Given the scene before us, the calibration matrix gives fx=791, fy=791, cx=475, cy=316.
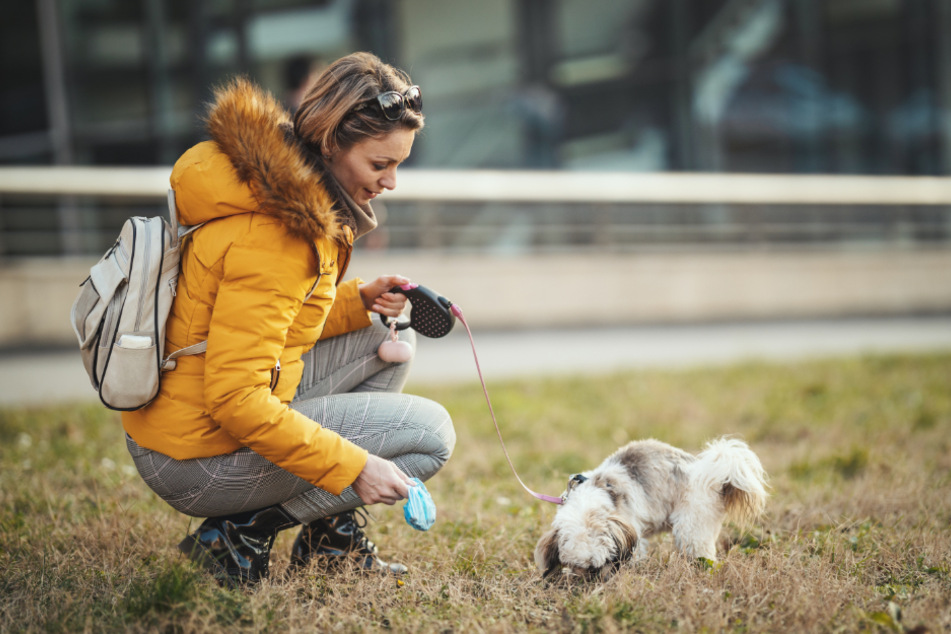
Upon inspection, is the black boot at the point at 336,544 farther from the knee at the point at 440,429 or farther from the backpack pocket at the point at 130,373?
the backpack pocket at the point at 130,373

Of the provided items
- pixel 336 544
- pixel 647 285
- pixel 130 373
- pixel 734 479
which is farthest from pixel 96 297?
pixel 647 285

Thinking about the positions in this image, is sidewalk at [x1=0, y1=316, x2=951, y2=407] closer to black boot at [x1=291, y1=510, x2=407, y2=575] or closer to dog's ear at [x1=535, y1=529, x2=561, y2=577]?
black boot at [x1=291, y1=510, x2=407, y2=575]

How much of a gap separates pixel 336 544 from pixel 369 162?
4.08ft

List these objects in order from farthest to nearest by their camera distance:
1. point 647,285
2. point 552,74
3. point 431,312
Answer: point 552,74 < point 647,285 < point 431,312

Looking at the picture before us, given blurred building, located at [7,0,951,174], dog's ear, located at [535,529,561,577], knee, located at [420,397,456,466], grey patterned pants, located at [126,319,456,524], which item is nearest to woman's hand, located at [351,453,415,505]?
grey patterned pants, located at [126,319,456,524]

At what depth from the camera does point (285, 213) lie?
6.41ft

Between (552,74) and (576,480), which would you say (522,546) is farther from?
(552,74)

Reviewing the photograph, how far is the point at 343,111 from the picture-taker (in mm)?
2115

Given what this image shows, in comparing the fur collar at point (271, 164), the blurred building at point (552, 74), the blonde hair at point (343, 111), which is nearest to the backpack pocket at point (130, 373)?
the fur collar at point (271, 164)

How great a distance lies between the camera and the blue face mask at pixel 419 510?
206 cm

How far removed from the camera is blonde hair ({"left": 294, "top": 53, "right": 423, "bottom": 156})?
6.96ft

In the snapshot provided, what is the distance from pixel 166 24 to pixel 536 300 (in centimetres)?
648

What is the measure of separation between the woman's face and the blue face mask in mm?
851

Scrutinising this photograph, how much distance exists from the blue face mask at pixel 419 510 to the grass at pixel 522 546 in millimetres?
278
